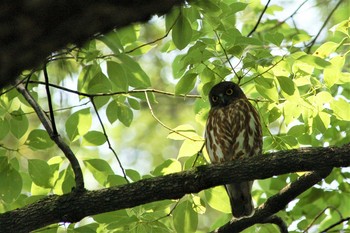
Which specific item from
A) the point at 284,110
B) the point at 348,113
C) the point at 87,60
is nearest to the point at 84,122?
the point at 87,60

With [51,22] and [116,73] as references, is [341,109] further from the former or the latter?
[51,22]

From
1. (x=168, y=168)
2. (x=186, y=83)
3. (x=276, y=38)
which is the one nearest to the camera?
(x=276, y=38)

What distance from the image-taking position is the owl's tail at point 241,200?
17.1 ft

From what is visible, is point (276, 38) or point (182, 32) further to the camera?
point (276, 38)

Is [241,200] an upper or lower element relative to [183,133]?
lower

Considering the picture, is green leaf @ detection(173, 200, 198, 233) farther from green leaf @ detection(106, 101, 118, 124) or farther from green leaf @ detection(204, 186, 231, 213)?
green leaf @ detection(106, 101, 118, 124)

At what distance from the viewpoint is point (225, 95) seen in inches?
228

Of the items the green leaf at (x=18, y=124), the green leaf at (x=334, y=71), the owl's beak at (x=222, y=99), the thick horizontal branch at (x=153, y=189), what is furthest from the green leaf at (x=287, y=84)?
the green leaf at (x=18, y=124)

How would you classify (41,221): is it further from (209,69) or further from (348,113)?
(348,113)

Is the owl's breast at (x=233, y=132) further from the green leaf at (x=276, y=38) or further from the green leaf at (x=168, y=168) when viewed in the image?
the green leaf at (x=276, y=38)

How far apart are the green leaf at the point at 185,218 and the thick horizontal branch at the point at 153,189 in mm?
631

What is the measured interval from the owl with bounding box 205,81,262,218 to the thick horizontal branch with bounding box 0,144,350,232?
57.5 inches

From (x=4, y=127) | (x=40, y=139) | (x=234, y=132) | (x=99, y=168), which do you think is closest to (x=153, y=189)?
(x=99, y=168)

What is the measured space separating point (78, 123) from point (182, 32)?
4.31 ft
